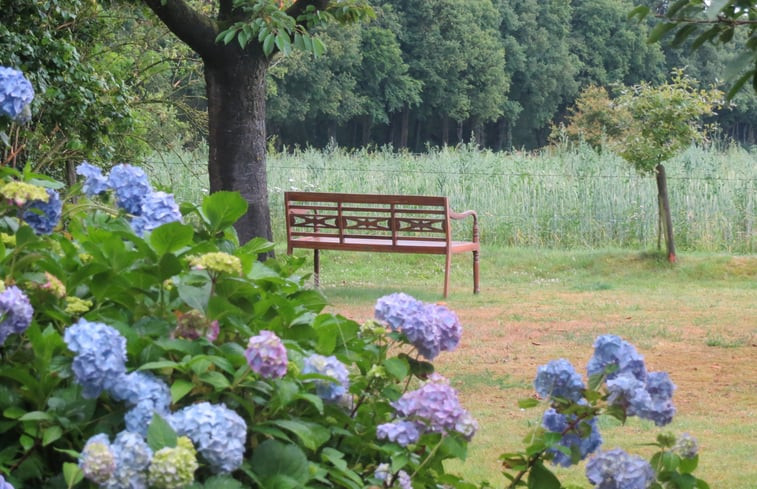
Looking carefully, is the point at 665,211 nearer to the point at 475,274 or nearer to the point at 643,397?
the point at 475,274

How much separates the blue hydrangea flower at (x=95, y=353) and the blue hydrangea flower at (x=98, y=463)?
0.38ft

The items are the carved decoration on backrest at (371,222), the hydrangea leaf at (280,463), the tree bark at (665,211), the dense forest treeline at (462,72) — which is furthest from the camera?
the dense forest treeline at (462,72)

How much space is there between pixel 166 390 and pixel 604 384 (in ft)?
2.42

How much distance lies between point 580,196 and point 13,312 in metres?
13.5

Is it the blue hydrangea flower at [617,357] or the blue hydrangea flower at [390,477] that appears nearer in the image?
the blue hydrangea flower at [390,477]

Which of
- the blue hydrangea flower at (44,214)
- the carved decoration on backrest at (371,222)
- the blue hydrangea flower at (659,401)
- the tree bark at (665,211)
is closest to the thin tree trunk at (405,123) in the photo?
the tree bark at (665,211)

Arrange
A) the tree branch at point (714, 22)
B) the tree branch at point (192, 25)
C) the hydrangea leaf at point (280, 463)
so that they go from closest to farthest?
the hydrangea leaf at point (280, 463) < the tree branch at point (714, 22) < the tree branch at point (192, 25)

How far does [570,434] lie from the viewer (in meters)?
1.78

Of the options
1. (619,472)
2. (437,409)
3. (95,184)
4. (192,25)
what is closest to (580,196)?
(192,25)

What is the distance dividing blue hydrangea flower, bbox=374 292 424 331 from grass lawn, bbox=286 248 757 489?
425 mm

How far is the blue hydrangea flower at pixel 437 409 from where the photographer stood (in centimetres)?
161

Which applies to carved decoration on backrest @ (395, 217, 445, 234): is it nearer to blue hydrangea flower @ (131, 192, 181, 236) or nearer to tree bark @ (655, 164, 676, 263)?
tree bark @ (655, 164, 676, 263)

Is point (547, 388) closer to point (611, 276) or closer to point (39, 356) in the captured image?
point (39, 356)

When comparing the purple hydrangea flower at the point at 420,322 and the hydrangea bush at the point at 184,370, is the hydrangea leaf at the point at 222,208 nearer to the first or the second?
the hydrangea bush at the point at 184,370
